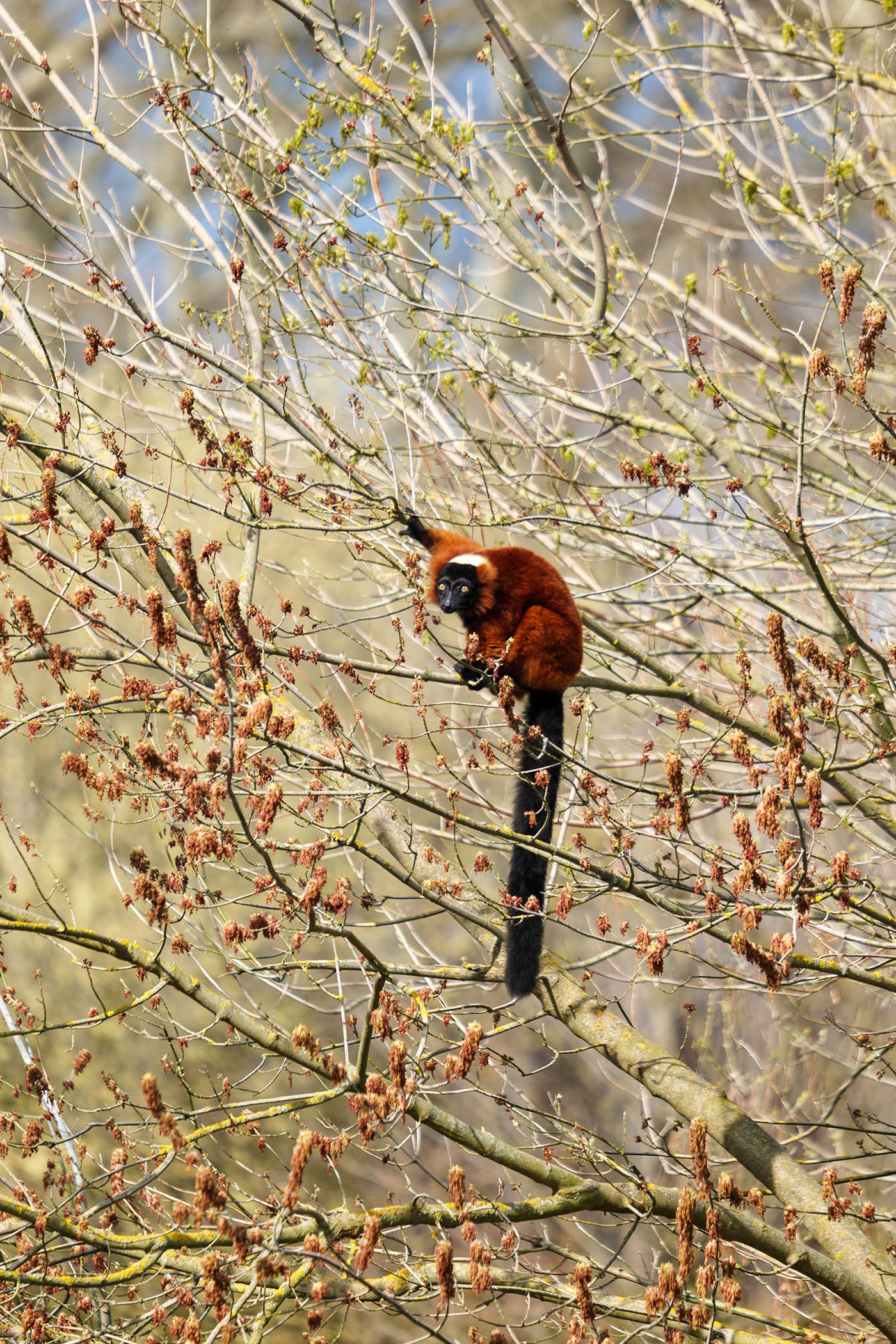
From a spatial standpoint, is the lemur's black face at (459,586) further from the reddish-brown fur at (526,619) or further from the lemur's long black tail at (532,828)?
the lemur's long black tail at (532,828)

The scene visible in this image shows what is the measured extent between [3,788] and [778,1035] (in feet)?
34.0

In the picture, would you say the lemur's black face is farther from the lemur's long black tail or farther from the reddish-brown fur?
the lemur's long black tail

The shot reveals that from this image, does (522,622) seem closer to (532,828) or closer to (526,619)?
(526,619)

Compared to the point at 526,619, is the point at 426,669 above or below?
below

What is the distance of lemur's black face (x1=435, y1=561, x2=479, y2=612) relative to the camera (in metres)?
5.25

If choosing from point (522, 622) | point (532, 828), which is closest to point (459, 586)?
point (522, 622)

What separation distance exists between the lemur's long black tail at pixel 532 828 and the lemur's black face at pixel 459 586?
0.51 m

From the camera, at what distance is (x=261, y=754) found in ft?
12.7

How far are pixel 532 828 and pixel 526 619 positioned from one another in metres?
0.97

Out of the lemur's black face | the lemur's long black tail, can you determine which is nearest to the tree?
the lemur's long black tail

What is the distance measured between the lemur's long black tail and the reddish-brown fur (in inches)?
5.0

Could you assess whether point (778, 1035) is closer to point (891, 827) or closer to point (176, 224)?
point (891, 827)

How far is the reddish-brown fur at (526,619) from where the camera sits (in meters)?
5.20

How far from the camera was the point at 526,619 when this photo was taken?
525 cm
